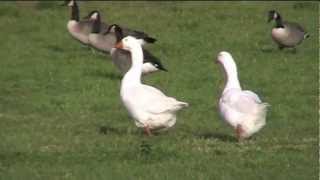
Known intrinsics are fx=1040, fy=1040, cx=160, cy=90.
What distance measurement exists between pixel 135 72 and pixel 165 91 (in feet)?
13.7

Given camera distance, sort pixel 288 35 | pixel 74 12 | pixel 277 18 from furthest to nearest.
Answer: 1. pixel 74 12
2. pixel 277 18
3. pixel 288 35

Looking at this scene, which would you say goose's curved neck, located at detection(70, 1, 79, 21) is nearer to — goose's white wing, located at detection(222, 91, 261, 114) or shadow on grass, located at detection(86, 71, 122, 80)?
shadow on grass, located at detection(86, 71, 122, 80)

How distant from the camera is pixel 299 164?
38.5 feet

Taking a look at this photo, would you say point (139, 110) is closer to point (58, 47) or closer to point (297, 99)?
point (297, 99)

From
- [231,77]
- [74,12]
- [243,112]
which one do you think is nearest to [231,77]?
[231,77]

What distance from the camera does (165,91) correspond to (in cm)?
1850

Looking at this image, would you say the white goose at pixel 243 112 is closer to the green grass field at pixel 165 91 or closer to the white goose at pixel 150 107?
the green grass field at pixel 165 91

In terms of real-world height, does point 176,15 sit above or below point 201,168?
below

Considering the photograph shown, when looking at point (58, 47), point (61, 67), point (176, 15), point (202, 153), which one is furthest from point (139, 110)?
point (176, 15)

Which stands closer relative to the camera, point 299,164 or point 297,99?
point 299,164

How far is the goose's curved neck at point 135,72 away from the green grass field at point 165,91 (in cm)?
68

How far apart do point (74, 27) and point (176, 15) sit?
433cm

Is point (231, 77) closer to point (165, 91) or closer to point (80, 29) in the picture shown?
point (165, 91)

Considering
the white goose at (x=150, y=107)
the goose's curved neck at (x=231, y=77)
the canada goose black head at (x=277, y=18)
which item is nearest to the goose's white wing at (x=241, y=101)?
Result: the goose's curved neck at (x=231, y=77)
